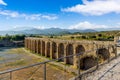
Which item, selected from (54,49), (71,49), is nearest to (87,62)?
(71,49)

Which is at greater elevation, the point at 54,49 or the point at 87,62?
the point at 54,49

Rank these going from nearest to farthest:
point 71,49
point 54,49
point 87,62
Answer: point 87,62 → point 71,49 → point 54,49

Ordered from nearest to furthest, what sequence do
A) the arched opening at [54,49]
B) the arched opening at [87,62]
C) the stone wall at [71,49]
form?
the stone wall at [71,49] → the arched opening at [87,62] → the arched opening at [54,49]

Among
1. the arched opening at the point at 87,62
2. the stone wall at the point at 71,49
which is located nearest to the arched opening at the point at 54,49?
the stone wall at the point at 71,49

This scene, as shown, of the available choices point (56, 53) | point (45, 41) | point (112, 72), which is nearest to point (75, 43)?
point (56, 53)

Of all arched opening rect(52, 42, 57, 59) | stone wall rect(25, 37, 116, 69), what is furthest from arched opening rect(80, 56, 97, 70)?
arched opening rect(52, 42, 57, 59)

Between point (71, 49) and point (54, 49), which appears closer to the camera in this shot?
point (71, 49)

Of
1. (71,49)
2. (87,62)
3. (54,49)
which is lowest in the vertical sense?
(87,62)

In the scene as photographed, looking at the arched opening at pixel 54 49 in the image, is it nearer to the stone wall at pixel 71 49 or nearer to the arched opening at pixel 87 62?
the stone wall at pixel 71 49

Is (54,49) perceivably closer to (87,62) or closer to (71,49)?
(71,49)

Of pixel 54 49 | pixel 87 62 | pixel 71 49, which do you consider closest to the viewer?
pixel 87 62

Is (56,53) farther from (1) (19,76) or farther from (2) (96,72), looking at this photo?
(2) (96,72)

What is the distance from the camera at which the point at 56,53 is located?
164ft

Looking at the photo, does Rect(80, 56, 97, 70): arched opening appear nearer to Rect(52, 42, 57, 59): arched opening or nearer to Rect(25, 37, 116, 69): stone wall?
Rect(25, 37, 116, 69): stone wall
